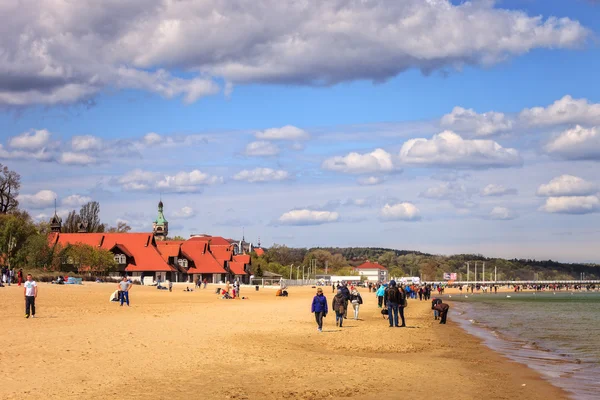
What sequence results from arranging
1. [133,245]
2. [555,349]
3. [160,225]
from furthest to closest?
[160,225] < [133,245] < [555,349]

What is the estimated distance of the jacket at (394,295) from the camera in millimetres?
31438

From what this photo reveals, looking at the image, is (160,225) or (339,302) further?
(160,225)

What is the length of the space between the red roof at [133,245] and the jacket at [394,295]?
73.6 meters

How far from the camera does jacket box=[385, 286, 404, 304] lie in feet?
103

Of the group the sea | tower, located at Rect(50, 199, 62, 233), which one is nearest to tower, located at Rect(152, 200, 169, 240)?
tower, located at Rect(50, 199, 62, 233)

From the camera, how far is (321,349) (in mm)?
23047

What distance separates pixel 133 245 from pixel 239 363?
88.6 meters

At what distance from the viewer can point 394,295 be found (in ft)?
103

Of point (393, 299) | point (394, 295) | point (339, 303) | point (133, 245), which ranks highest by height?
point (133, 245)

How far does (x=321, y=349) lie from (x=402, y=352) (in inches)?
104

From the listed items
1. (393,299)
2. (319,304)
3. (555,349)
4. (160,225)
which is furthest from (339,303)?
(160,225)

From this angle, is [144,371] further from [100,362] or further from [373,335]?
[373,335]

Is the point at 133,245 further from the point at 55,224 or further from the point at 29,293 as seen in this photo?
the point at 29,293

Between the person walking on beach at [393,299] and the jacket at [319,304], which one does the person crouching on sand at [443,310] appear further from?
the jacket at [319,304]
